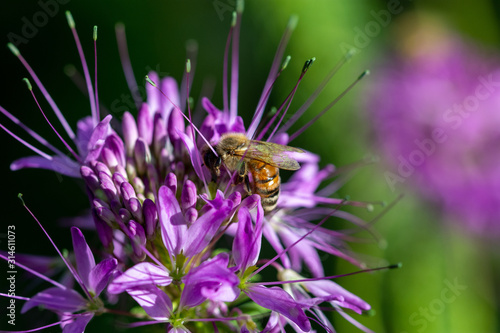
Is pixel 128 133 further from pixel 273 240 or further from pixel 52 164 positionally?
pixel 273 240

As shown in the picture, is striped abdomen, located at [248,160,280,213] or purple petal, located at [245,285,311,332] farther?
striped abdomen, located at [248,160,280,213]

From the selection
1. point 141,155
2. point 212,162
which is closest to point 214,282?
point 212,162

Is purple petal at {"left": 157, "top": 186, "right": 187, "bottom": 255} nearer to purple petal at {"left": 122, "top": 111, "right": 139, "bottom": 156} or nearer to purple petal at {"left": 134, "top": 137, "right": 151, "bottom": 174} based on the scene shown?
purple petal at {"left": 134, "top": 137, "right": 151, "bottom": 174}

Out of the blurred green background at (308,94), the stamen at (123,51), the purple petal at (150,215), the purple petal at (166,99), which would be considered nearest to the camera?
the purple petal at (150,215)

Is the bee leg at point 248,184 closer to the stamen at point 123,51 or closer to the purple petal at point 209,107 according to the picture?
the purple petal at point 209,107

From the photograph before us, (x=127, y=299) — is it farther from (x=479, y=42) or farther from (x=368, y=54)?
(x=479, y=42)

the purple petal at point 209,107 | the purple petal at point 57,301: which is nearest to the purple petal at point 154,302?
the purple petal at point 57,301

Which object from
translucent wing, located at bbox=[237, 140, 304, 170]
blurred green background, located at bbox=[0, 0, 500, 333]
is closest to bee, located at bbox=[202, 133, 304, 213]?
translucent wing, located at bbox=[237, 140, 304, 170]
